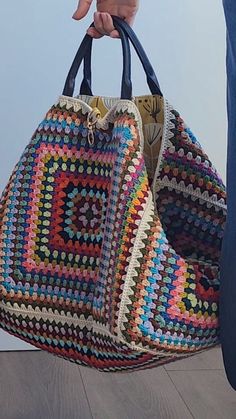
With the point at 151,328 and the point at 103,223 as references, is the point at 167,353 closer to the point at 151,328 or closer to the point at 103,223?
the point at 151,328

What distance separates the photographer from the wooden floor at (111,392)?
1308 mm

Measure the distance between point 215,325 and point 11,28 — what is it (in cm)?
99

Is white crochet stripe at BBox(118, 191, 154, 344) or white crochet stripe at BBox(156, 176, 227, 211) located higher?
white crochet stripe at BBox(156, 176, 227, 211)

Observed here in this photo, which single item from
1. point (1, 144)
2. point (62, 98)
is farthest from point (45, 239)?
point (1, 144)

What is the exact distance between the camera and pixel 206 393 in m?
1.41

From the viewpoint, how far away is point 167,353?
77cm

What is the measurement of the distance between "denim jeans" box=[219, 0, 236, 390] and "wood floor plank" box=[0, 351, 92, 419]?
0.59 metres

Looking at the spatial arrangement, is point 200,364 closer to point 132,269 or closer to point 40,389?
point 40,389

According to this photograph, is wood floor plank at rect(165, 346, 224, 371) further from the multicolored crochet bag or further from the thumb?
the thumb

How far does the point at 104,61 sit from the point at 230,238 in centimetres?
99

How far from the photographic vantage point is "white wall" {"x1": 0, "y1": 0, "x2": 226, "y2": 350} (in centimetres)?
159

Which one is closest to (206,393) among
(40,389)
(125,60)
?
(40,389)

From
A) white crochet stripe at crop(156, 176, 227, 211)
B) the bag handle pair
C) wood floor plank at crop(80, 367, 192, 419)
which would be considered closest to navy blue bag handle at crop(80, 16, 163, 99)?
the bag handle pair

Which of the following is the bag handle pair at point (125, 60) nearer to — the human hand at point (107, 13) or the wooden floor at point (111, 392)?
the human hand at point (107, 13)
